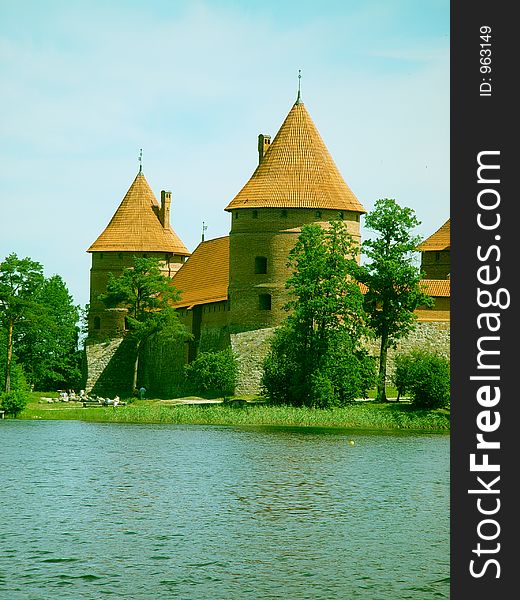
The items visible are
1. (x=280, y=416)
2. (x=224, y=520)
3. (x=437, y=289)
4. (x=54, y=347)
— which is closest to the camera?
(x=224, y=520)

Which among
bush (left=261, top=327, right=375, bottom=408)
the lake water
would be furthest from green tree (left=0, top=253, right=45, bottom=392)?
the lake water

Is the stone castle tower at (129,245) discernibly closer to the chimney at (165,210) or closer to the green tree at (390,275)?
the chimney at (165,210)

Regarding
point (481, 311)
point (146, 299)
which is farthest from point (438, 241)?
point (481, 311)

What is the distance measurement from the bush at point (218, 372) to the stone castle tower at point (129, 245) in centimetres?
1159

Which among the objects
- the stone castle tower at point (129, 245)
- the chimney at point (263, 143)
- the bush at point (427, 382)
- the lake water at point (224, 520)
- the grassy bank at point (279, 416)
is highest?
the chimney at point (263, 143)

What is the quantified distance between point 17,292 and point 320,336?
15.4 meters

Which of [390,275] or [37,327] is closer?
[390,275]

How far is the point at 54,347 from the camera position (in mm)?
63219

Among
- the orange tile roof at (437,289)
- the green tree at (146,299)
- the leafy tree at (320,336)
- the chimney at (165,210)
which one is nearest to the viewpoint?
the leafy tree at (320,336)

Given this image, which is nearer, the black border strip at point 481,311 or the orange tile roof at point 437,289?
the black border strip at point 481,311

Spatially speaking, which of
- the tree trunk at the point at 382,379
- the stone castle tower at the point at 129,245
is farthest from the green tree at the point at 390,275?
the stone castle tower at the point at 129,245

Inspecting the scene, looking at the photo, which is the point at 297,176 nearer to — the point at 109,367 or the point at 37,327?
the point at 37,327

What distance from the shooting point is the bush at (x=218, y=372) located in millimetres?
44812

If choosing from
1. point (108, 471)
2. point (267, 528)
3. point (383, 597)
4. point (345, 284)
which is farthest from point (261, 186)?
point (383, 597)
